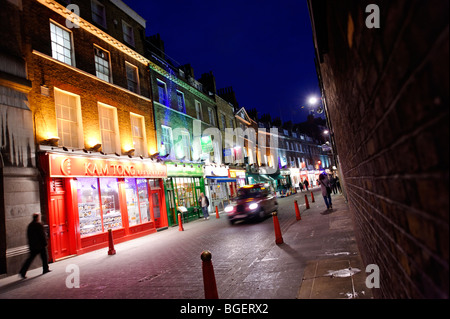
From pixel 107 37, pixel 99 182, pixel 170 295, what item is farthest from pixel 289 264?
pixel 107 37

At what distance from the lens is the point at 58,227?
405 inches

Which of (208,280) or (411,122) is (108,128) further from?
(411,122)

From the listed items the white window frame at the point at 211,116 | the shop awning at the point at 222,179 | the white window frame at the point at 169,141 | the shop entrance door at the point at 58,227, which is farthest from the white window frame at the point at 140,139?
the white window frame at the point at 211,116

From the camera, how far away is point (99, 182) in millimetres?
12617

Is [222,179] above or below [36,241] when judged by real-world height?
above

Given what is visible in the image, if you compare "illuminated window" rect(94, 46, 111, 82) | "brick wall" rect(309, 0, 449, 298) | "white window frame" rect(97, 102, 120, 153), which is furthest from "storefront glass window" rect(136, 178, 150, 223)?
"brick wall" rect(309, 0, 449, 298)

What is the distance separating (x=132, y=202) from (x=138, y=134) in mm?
4324

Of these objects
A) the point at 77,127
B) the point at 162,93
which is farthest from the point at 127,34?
the point at 77,127

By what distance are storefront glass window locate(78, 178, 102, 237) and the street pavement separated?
7.54 ft

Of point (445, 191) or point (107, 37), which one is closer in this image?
point (445, 191)

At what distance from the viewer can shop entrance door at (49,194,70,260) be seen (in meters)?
9.98

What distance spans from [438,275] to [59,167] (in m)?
12.1
